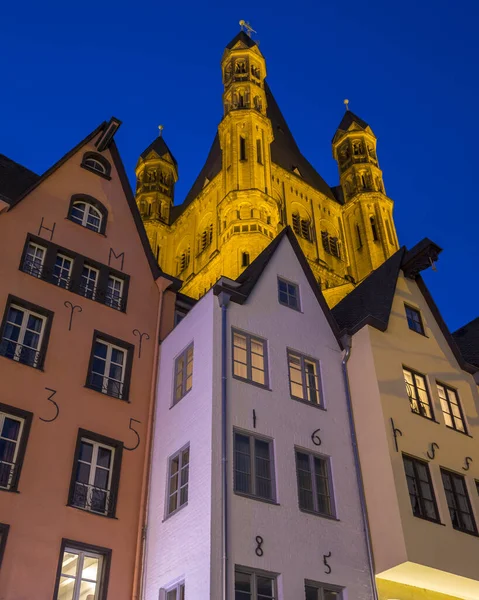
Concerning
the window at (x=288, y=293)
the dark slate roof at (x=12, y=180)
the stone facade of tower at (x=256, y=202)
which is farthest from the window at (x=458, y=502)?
the stone facade of tower at (x=256, y=202)

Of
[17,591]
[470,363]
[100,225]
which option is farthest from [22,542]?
[470,363]

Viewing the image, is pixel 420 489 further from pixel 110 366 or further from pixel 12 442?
pixel 12 442

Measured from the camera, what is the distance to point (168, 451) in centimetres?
1702

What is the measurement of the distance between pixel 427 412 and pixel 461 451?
1320 millimetres

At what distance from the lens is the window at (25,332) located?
1697 centimetres

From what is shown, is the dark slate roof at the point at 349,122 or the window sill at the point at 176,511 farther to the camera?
the dark slate roof at the point at 349,122

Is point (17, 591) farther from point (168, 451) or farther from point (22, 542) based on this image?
point (168, 451)

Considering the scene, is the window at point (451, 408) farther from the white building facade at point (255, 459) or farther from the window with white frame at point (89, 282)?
the window with white frame at point (89, 282)

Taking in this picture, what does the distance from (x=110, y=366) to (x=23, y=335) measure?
2299mm

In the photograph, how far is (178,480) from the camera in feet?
53.1

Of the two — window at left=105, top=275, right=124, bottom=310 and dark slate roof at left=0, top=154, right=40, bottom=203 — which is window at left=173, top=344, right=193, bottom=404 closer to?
window at left=105, top=275, right=124, bottom=310

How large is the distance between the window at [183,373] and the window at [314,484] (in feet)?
10.0

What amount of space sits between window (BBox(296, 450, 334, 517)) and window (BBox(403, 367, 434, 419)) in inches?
135

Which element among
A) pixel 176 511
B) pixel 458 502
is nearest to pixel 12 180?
pixel 176 511
